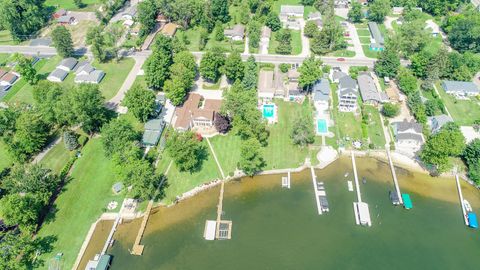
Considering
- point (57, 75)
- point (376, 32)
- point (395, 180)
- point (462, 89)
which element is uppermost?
point (57, 75)

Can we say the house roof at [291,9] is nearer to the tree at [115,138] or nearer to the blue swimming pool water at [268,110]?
the blue swimming pool water at [268,110]

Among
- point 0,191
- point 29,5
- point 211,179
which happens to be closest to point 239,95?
point 211,179

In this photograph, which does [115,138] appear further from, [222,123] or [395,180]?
[395,180]

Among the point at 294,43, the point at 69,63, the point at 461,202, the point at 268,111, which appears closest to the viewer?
the point at 461,202

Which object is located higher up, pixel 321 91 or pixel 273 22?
pixel 273 22

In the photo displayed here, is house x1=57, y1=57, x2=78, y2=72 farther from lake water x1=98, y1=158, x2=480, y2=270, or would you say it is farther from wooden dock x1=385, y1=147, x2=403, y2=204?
wooden dock x1=385, y1=147, x2=403, y2=204

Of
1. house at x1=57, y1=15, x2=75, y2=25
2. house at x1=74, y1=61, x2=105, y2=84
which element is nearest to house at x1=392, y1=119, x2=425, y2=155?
house at x1=74, y1=61, x2=105, y2=84

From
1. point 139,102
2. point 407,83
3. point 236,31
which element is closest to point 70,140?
point 139,102
